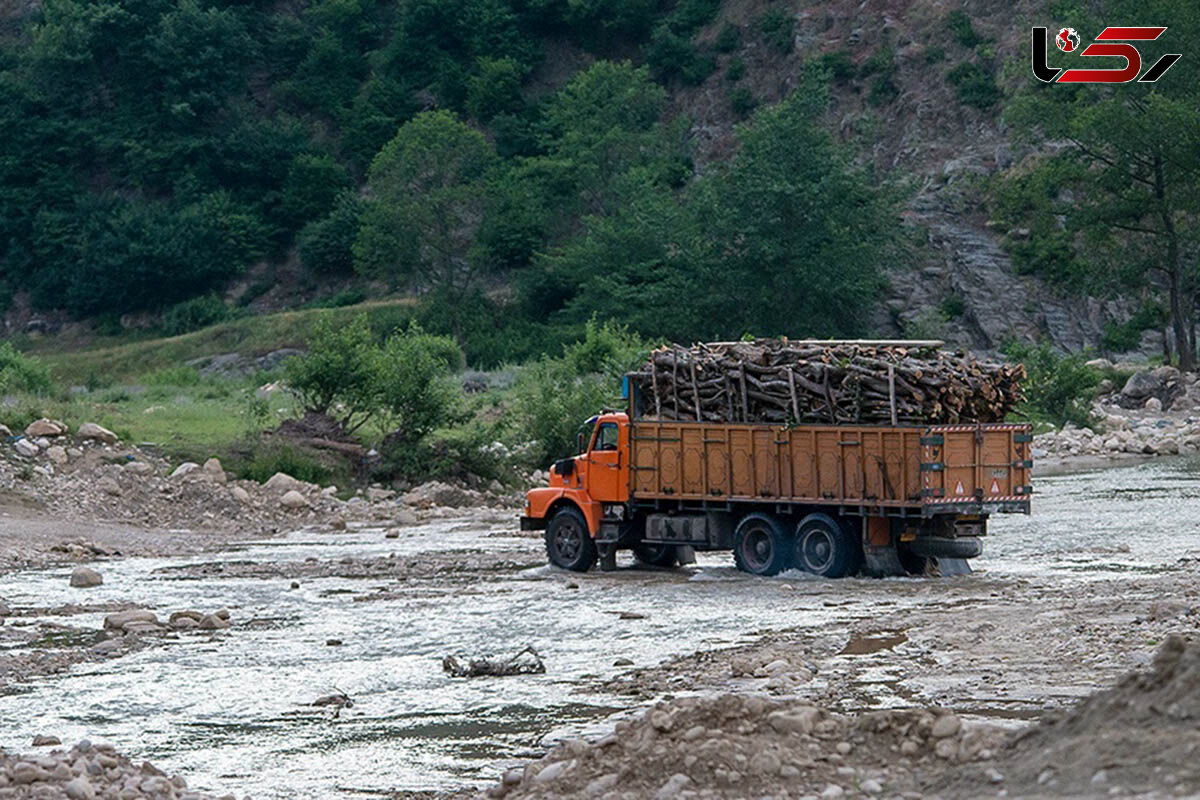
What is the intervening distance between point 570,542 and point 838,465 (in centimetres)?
440

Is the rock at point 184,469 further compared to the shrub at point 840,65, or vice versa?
the shrub at point 840,65

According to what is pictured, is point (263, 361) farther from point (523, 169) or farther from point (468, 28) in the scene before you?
point (468, 28)

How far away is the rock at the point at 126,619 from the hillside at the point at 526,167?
50345 millimetres

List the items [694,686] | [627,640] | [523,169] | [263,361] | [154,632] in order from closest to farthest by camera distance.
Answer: [694,686]
[627,640]
[154,632]
[263,361]
[523,169]

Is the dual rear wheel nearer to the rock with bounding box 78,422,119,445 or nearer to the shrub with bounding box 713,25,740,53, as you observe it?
the rock with bounding box 78,422,119,445

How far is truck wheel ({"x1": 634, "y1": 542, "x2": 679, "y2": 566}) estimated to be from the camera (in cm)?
2538

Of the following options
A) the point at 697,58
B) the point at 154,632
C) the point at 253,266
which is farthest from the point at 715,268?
the point at 154,632

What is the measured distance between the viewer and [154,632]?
19703 mm

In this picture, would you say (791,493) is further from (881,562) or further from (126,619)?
(126,619)

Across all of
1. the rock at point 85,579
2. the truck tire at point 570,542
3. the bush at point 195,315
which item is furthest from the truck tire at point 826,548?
the bush at point 195,315

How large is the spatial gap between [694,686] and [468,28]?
3455 inches

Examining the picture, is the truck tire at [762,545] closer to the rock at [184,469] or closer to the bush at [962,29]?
the rock at [184,469]

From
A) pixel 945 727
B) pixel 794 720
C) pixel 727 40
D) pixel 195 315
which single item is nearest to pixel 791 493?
pixel 794 720

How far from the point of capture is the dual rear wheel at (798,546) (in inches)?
898
